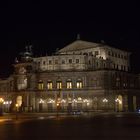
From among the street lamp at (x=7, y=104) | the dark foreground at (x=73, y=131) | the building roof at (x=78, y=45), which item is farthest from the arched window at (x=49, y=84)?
the dark foreground at (x=73, y=131)

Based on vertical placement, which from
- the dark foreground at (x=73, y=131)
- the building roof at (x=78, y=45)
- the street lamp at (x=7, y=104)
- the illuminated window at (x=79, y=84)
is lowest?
the dark foreground at (x=73, y=131)

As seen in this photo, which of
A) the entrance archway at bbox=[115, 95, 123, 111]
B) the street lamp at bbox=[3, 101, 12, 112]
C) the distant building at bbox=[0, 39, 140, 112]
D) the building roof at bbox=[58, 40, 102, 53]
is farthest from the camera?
the street lamp at bbox=[3, 101, 12, 112]

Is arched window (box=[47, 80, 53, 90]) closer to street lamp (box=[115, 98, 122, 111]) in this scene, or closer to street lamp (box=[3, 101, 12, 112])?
street lamp (box=[3, 101, 12, 112])

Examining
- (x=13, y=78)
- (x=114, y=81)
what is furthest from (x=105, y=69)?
(x=13, y=78)

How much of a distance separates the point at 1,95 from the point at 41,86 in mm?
20836

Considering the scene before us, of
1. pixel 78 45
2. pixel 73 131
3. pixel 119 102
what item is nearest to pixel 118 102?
pixel 119 102

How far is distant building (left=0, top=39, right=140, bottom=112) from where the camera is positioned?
122750 mm

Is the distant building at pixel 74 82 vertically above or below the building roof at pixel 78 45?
below

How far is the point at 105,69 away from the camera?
123m

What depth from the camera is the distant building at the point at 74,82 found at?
123 metres

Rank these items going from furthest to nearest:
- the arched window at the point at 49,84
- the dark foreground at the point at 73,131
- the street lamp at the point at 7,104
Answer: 1. the street lamp at the point at 7,104
2. the arched window at the point at 49,84
3. the dark foreground at the point at 73,131

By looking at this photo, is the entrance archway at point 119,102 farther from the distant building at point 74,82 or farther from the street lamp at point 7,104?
the street lamp at point 7,104

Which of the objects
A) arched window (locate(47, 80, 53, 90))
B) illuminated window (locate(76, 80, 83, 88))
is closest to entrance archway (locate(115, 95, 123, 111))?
illuminated window (locate(76, 80, 83, 88))

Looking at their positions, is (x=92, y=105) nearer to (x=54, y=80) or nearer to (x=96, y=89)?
(x=96, y=89)
